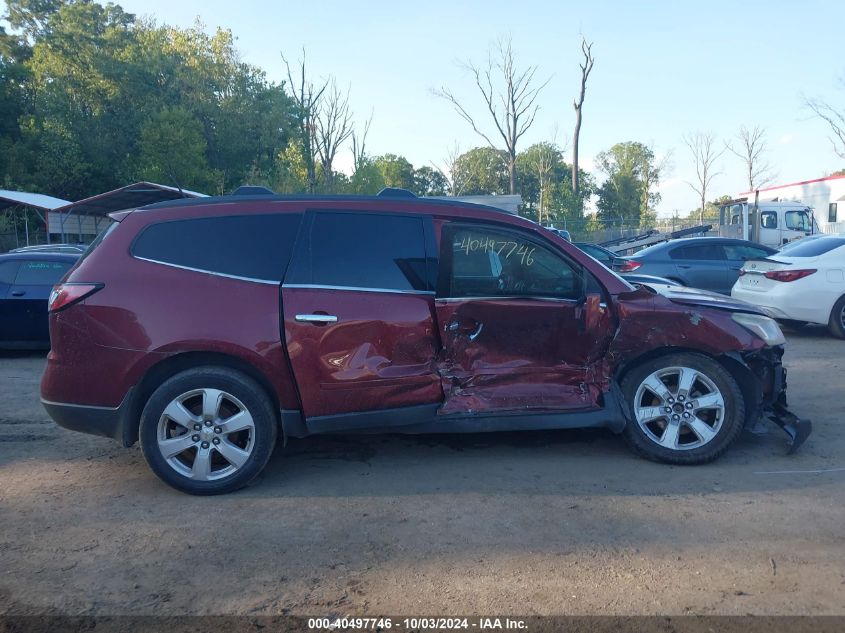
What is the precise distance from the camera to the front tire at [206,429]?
14.2 ft

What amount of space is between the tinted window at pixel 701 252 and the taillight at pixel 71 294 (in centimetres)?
1100

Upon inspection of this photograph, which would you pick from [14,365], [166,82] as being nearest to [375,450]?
[14,365]

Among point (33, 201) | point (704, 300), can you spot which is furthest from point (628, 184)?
point (704, 300)

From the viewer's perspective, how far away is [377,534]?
12.5 feet

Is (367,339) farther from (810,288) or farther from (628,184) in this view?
(628,184)

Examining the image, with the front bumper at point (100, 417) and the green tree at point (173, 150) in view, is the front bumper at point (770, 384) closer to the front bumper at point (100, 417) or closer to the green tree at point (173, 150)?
the front bumper at point (100, 417)

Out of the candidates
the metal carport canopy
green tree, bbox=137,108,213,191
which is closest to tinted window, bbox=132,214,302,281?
the metal carport canopy

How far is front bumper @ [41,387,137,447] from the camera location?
4391 millimetres

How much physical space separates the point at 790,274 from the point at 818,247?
843 mm

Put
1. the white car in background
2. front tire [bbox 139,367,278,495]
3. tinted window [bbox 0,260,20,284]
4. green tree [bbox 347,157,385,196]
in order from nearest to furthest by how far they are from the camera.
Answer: front tire [bbox 139,367,278,495] < tinted window [bbox 0,260,20,284] < the white car in background < green tree [bbox 347,157,385,196]

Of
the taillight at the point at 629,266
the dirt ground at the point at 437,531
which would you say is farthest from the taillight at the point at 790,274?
the dirt ground at the point at 437,531

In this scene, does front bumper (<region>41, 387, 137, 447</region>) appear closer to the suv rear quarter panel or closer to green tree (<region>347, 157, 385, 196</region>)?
the suv rear quarter panel

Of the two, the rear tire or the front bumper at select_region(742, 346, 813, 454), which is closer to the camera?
the front bumper at select_region(742, 346, 813, 454)

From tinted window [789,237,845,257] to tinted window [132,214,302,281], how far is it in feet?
28.6
